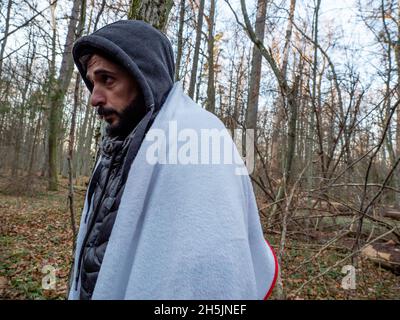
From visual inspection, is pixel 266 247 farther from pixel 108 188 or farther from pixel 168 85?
pixel 168 85

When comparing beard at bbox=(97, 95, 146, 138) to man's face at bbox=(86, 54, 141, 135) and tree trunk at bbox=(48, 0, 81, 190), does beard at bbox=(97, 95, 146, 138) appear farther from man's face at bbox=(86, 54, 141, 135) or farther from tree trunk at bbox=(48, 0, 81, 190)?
tree trunk at bbox=(48, 0, 81, 190)

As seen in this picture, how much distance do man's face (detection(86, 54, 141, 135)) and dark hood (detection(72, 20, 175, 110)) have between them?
57mm

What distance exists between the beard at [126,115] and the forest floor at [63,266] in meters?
2.39

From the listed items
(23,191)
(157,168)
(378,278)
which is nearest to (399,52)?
(378,278)

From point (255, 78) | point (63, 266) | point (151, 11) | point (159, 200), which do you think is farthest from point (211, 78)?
point (159, 200)

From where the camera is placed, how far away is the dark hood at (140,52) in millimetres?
1275

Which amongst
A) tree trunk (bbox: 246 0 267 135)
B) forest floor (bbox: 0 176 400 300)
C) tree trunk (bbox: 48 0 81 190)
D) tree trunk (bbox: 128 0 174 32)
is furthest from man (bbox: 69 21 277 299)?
tree trunk (bbox: 48 0 81 190)

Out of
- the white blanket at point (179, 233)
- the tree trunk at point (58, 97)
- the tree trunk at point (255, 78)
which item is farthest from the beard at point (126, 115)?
the tree trunk at point (58, 97)

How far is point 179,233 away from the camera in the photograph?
35.2 inches

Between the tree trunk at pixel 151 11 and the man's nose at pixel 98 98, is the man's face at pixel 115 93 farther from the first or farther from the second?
the tree trunk at pixel 151 11

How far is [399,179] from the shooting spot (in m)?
11.4
